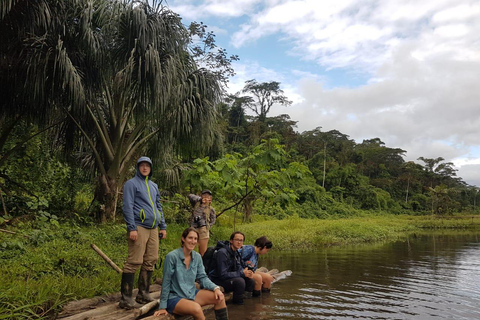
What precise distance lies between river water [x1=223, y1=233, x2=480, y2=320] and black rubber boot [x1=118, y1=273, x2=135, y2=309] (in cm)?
144

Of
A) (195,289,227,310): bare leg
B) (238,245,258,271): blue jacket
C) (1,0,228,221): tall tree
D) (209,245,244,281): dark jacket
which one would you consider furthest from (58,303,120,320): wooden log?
(1,0,228,221): tall tree

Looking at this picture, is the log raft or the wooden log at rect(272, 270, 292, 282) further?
the wooden log at rect(272, 270, 292, 282)

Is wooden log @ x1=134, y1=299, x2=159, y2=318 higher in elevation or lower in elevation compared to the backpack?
lower

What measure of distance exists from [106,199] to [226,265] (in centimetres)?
569

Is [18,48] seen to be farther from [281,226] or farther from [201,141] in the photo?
[281,226]

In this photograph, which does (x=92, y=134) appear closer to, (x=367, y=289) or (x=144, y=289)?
(x=144, y=289)

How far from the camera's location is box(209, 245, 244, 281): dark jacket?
18.2 feet

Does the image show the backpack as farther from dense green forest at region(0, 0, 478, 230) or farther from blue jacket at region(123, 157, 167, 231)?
dense green forest at region(0, 0, 478, 230)

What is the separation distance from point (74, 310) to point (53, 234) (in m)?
3.65

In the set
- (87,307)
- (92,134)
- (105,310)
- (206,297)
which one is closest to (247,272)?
(206,297)

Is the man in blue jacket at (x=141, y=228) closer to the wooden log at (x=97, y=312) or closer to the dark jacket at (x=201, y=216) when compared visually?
the wooden log at (x=97, y=312)

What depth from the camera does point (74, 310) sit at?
175 inches

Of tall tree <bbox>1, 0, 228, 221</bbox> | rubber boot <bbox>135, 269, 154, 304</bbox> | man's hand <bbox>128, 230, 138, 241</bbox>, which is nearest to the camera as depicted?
man's hand <bbox>128, 230, 138, 241</bbox>

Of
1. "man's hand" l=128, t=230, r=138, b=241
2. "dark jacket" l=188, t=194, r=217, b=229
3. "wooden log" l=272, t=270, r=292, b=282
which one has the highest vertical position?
"dark jacket" l=188, t=194, r=217, b=229
